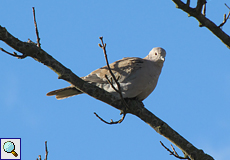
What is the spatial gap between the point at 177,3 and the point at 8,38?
2.01 metres

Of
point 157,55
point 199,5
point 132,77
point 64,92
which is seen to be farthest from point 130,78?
point 199,5

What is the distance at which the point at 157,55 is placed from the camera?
630 centimetres

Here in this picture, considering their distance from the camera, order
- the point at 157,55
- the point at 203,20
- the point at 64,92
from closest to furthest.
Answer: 1. the point at 203,20
2. the point at 64,92
3. the point at 157,55

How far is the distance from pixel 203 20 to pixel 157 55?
2377 mm

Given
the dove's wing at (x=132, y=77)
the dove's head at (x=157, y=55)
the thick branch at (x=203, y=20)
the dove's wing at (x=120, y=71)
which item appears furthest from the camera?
the dove's head at (x=157, y=55)

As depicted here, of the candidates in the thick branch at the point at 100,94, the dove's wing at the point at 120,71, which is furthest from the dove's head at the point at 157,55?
the thick branch at the point at 100,94

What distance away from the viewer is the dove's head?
6210 millimetres

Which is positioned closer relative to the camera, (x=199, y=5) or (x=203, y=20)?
(x=199, y=5)

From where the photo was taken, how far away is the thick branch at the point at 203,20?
3.83 m

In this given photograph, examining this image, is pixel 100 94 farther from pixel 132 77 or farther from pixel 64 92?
pixel 64 92

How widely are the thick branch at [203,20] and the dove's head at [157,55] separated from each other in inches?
85.6

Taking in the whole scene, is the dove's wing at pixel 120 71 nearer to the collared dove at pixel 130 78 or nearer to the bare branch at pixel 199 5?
the collared dove at pixel 130 78

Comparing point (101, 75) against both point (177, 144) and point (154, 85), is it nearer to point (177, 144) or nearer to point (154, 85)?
point (154, 85)

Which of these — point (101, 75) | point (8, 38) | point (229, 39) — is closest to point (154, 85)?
point (101, 75)
